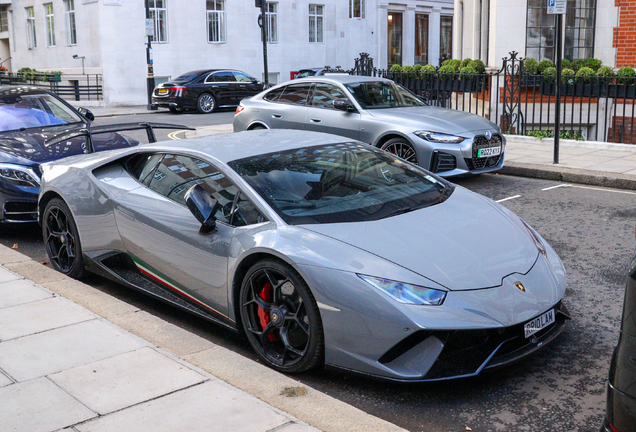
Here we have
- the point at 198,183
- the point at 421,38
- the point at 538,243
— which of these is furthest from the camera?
the point at 421,38

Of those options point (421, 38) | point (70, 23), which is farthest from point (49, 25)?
point (421, 38)

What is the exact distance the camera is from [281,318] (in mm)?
4152

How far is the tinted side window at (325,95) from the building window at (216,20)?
25061 mm

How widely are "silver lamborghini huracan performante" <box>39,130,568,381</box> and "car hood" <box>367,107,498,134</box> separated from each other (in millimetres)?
4429

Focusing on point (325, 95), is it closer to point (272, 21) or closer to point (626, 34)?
point (626, 34)

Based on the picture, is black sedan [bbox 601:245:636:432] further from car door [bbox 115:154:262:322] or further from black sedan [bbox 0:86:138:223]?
black sedan [bbox 0:86:138:223]

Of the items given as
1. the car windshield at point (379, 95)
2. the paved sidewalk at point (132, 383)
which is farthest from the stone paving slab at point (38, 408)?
the car windshield at point (379, 95)

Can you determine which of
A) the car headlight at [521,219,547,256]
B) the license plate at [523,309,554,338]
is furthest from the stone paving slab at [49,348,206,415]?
the car headlight at [521,219,547,256]

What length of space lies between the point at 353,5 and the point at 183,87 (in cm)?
1892

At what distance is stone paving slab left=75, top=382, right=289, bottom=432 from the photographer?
10.9ft

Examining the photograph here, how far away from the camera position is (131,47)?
32.3 m

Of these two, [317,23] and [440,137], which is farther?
[317,23]

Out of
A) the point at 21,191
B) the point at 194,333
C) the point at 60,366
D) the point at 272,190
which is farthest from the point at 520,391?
the point at 21,191

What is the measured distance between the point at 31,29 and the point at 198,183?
37459 millimetres
